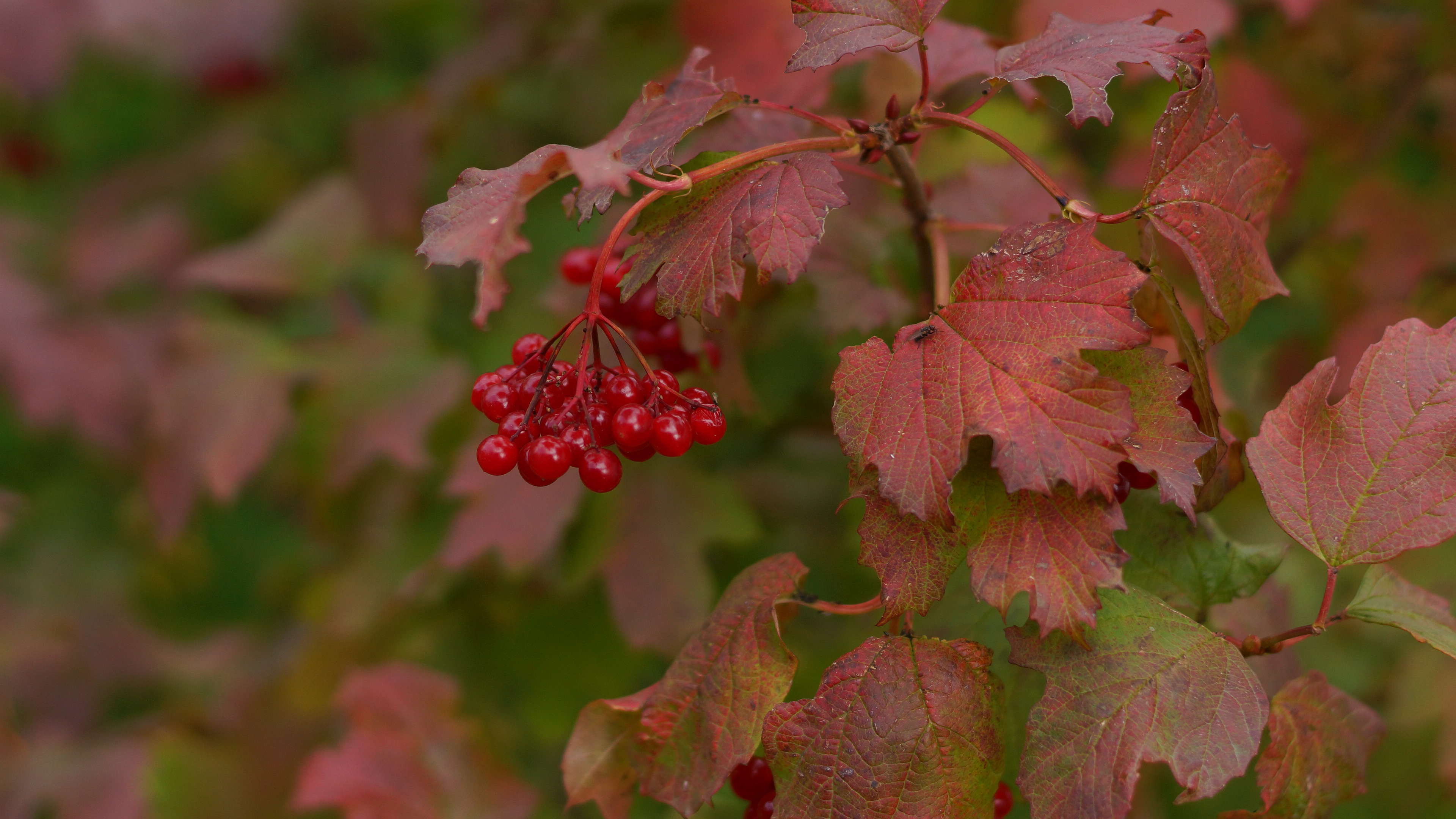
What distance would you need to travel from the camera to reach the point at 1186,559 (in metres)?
0.89

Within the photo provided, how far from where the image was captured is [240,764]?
6.59ft

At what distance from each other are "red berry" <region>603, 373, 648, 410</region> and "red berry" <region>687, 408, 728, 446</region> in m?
0.05

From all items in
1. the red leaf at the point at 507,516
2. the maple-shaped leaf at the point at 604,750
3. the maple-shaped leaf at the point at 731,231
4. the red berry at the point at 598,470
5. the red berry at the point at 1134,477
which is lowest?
the red leaf at the point at 507,516

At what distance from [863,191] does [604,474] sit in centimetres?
81

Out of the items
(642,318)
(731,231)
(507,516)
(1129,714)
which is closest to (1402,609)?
(1129,714)

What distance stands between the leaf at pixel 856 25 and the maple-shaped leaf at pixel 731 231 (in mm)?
87

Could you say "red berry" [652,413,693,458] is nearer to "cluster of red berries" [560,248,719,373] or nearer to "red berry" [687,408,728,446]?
"red berry" [687,408,728,446]

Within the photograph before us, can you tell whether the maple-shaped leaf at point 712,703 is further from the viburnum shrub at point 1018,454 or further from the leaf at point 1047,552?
the leaf at point 1047,552

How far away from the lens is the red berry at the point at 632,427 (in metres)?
0.78

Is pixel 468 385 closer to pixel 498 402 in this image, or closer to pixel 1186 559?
pixel 498 402

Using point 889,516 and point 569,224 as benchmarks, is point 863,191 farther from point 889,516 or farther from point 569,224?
point 889,516

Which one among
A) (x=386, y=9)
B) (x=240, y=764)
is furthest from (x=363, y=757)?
(x=386, y=9)

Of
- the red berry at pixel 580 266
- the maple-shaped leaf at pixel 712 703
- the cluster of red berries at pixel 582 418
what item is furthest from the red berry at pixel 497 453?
the red berry at pixel 580 266

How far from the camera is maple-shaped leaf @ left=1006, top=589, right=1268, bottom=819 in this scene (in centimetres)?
72
